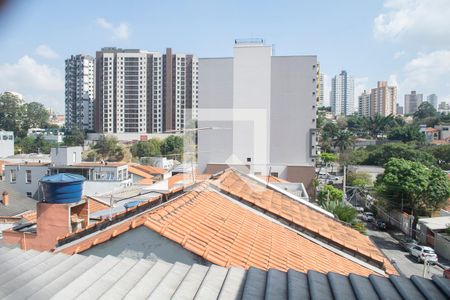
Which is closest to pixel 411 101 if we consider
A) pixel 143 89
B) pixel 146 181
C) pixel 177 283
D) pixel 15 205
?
pixel 143 89

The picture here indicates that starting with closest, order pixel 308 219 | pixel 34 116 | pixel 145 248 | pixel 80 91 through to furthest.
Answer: pixel 145 248, pixel 308 219, pixel 34 116, pixel 80 91

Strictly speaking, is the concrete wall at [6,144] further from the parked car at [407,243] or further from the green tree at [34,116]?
the parked car at [407,243]

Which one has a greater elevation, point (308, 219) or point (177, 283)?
point (177, 283)

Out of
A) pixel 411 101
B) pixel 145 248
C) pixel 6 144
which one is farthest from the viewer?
pixel 411 101

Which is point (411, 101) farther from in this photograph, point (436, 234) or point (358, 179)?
point (436, 234)

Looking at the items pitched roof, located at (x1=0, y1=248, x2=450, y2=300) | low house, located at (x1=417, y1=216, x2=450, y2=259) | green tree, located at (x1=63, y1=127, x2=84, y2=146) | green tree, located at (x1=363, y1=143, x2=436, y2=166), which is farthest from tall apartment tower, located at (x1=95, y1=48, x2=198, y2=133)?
pitched roof, located at (x1=0, y1=248, x2=450, y2=300)

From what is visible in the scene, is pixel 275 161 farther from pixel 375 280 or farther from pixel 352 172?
pixel 375 280

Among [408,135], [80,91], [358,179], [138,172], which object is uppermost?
[80,91]
